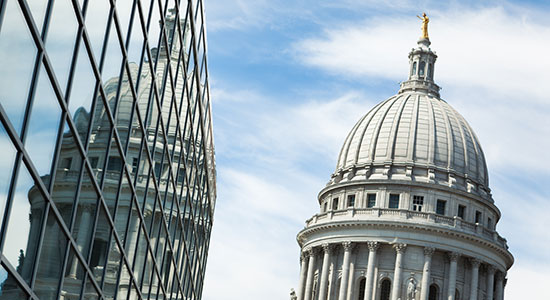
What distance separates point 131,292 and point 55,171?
10.6m

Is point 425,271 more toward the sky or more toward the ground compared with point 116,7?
more toward the sky

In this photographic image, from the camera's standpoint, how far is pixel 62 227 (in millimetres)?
17875

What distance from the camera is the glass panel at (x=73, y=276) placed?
19250mm

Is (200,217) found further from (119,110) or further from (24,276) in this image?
(24,276)

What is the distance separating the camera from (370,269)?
93.9m

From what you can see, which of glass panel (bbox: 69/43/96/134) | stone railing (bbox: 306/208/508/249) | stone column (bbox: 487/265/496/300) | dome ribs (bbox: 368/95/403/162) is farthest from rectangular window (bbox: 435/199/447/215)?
glass panel (bbox: 69/43/96/134)

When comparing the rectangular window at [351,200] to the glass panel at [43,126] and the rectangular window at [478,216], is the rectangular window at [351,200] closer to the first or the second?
the rectangular window at [478,216]

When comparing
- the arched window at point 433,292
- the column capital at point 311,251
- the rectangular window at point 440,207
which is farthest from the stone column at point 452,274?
the column capital at point 311,251

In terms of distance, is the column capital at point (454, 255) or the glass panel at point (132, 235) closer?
the glass panel at point (132, 235)

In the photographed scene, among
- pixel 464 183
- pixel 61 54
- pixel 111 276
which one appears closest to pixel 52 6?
pixel 61 54

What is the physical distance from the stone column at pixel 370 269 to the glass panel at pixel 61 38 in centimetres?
7900

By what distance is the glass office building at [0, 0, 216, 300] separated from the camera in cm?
1452

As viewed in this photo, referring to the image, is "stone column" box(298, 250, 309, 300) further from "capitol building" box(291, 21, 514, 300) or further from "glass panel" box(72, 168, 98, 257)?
"glass panel" box(72, 168, 98, 257)

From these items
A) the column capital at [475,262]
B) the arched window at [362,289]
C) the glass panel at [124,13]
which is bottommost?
the glass panel at [124,13]
